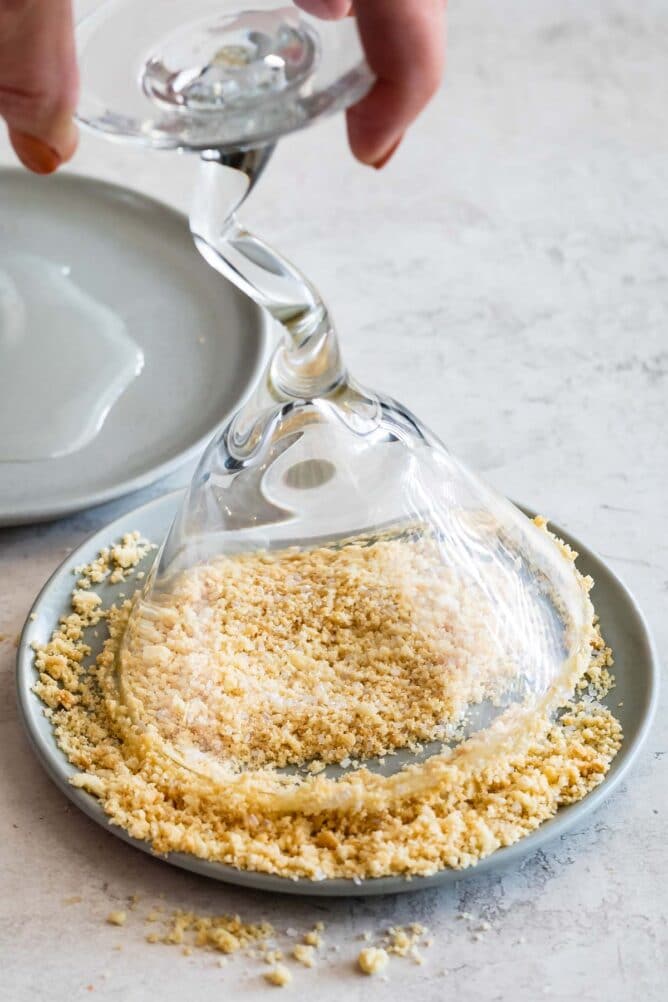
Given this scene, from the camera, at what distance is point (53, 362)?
1.06m

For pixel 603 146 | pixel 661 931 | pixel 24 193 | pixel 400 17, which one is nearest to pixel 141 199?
pixel 24 193

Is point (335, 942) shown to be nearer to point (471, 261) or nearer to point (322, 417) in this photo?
point (322, 417)

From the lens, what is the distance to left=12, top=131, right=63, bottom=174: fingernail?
61 centimetres

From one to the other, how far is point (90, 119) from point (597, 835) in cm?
44

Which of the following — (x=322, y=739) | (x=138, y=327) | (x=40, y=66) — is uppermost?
(x=40, y=66)

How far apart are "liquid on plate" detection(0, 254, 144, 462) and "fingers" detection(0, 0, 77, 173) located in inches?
16.7

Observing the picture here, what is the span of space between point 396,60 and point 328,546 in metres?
0.26

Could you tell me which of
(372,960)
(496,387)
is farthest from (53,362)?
(372,960)

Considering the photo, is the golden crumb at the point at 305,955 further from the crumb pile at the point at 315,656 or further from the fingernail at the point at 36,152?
the fingernail at the point at 36,152

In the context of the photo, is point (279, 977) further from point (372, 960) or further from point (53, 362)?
point (53, 362)

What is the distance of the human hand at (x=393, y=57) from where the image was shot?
61cm

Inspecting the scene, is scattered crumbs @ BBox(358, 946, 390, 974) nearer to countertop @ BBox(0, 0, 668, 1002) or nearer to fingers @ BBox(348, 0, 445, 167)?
countertop @ BBox(0, 0, 668, 1002)

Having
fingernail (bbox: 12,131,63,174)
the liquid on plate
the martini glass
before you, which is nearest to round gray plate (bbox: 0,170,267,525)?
the liquid on plate

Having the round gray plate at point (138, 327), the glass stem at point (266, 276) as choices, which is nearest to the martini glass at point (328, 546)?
the glass stem at point (266, 276)
